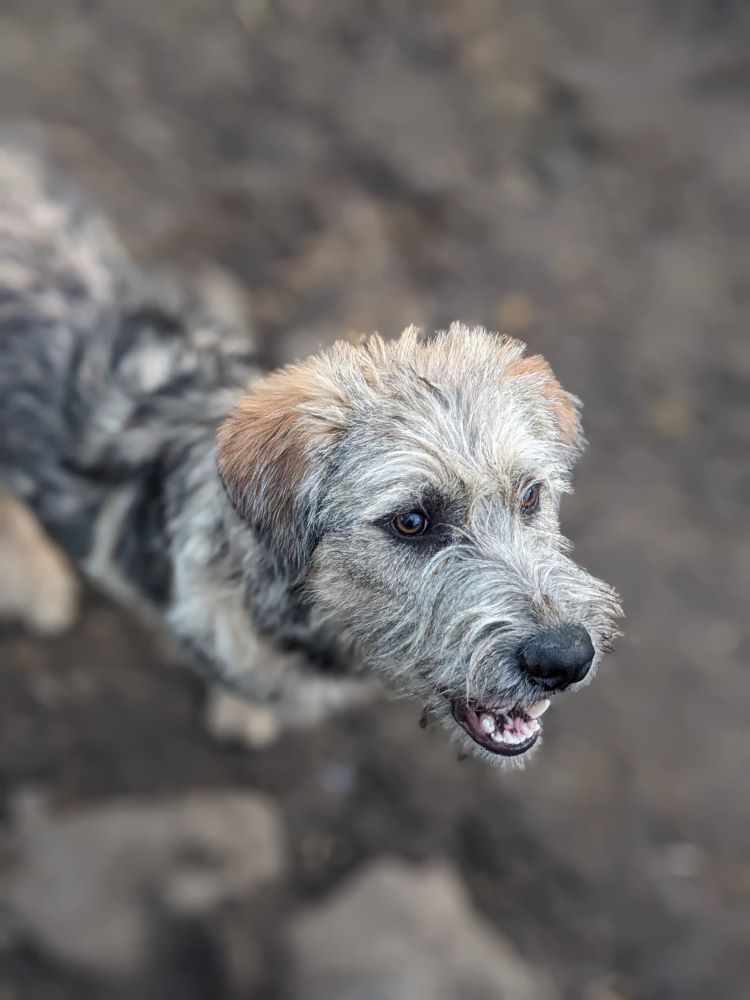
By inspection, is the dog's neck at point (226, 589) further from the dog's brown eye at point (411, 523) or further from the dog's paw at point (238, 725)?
the dog's paw at point (238, 725)

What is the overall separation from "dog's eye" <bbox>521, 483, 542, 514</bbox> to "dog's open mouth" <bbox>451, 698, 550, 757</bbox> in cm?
67

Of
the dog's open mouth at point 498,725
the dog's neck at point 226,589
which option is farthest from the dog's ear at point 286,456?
the dog's open mouth at point 498,725

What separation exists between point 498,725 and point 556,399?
1.16 metres

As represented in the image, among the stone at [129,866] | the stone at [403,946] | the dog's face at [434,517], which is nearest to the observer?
the dog's face at [434,517]

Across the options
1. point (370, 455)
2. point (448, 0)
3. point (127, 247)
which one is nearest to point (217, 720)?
point (370, 455)

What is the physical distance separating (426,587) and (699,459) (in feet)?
12.1

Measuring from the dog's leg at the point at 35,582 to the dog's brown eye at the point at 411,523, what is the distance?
9.77 ft

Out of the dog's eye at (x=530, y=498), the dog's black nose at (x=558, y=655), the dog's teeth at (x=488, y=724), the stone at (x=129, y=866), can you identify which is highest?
the dog's eye at (x=530, y=498)

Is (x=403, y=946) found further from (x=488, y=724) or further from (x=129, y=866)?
(x=488, y=724)

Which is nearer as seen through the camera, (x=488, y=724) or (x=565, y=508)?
(x=488, y=724)

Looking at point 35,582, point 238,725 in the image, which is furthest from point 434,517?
point 35,582

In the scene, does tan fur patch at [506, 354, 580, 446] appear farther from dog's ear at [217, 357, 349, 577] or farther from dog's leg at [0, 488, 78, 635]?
dog's leg at [0, 488, 78, 635]

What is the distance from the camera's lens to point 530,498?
3123 millimetres

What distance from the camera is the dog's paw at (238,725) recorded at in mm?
5160
